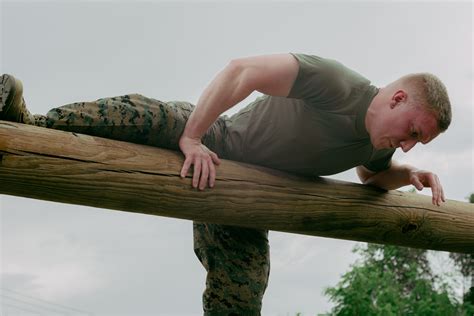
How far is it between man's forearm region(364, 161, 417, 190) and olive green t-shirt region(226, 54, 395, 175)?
8.7 inches

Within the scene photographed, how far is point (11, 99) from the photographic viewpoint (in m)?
2.37

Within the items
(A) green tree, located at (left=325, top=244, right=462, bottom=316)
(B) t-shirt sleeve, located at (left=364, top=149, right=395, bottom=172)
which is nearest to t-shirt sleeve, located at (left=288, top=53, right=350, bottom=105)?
(B) t-shirt sleeve, located at (left=364, top=149, right=395, bottom=172)

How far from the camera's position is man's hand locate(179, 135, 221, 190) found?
2.60 metres

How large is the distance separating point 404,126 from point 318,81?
388mm

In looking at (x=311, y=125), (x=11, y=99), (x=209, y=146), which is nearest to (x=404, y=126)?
(x=311, y=125)

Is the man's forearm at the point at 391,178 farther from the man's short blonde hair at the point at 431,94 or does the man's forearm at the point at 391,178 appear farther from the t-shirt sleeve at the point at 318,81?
the t-shirt sleeve at the point at 318,81

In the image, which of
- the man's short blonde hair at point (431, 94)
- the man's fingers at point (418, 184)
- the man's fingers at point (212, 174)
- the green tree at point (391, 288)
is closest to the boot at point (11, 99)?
the man's fingers at point (212, 174)

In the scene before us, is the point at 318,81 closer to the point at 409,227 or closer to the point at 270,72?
the point at 270,72

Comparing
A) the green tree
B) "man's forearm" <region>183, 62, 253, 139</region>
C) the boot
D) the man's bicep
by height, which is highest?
the man's bicep

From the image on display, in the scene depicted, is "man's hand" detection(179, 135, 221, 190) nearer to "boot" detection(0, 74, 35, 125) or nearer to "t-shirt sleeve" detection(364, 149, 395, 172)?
"boot" detection(0, 74, 35, 125)

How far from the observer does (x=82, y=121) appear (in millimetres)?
2633

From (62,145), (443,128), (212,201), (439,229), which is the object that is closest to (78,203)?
(62,145)

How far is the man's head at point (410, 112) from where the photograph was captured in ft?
9.05

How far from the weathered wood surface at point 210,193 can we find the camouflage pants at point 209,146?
0.42 ft
